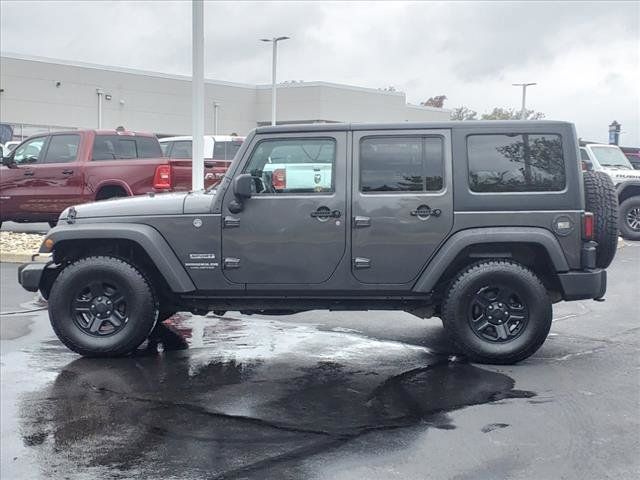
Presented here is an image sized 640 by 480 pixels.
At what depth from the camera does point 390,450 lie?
14.4 ft

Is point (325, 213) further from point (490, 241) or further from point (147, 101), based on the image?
Result: point (147, 101)

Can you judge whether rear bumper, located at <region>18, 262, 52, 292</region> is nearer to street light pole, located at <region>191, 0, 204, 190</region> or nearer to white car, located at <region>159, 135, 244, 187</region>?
A: street light pole, located at <region>191, 0, 204, 190</region>

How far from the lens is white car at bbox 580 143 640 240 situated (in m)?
16.4

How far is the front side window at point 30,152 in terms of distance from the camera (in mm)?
13719

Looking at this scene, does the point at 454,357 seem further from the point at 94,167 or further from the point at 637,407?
the point at 94,167

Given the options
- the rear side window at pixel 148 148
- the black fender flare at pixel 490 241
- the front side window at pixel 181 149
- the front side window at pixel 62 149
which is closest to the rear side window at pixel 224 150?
the front side window at pixel 181 149

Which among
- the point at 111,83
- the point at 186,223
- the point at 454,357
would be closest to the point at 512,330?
the point at 454,357

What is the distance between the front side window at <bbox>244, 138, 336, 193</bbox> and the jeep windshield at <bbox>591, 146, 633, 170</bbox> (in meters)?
12.5

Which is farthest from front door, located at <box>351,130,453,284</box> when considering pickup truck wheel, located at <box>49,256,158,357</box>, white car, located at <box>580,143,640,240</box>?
white car, located at <box>580,143,640,240</box>

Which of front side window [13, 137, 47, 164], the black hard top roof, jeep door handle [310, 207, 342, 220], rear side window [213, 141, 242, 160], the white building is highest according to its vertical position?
the white building

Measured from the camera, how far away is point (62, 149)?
13.7 m

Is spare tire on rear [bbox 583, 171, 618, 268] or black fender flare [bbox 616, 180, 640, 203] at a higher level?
black fender flare [bbox 616, 180, 640, 203]

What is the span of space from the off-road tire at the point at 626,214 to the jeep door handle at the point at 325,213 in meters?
12.1

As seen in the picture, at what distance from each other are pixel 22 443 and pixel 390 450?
2.16 m
